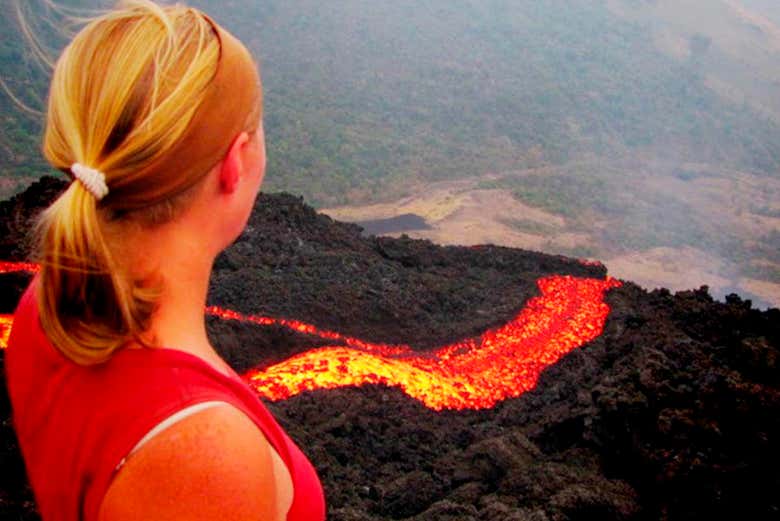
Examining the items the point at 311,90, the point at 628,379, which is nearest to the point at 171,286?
the point at 628,379

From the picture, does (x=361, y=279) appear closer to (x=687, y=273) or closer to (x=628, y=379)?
(x=628, y=379)

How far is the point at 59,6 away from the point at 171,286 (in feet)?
2.66

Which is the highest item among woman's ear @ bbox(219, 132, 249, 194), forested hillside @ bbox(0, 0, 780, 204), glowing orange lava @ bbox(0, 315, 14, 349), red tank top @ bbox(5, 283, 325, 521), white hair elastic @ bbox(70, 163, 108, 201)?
woman's ear @ bbox(219, 132, 249, 194)

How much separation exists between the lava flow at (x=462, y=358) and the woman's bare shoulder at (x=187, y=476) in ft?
17.3

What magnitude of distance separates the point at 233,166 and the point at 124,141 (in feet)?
0.66

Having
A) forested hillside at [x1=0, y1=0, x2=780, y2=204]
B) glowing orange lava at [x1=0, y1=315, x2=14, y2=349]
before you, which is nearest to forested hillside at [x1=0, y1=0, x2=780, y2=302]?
forested hillside at [x1=0, y1=0, x2=780, y2=204]

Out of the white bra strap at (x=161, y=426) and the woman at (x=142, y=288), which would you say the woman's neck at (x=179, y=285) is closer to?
the woman at (x=142, y=288)

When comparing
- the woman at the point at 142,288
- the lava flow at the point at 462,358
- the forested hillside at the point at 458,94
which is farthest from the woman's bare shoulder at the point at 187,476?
the forested hillside at the point at 458,94

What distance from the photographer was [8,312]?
672 centimetres

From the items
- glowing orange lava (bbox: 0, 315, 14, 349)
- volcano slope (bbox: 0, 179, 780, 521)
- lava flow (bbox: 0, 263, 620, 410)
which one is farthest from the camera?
lava flow (bbox: 0, 263, 620, 410)

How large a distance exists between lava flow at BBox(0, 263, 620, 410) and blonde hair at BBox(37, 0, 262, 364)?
5138mm

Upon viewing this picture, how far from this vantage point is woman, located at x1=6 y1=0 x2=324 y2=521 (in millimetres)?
1150

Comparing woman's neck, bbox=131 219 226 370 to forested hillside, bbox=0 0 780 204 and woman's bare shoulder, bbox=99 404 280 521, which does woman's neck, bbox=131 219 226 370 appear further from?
forested hillside, bbox=0 0 780 204

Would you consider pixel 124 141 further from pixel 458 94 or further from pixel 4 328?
pixel 458 94
